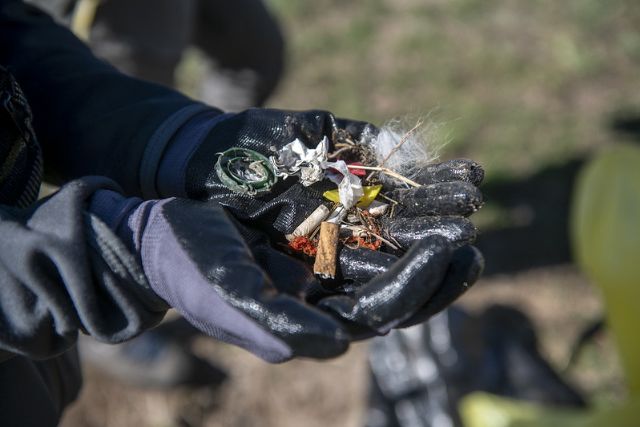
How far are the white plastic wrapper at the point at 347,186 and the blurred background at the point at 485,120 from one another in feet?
4.49

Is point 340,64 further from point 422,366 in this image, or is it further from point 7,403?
point 7,403

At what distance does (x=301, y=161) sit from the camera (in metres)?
1.19

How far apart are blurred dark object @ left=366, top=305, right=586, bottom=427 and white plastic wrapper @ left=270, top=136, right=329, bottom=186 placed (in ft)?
4.32

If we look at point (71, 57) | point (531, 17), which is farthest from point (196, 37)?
point (531, 17)

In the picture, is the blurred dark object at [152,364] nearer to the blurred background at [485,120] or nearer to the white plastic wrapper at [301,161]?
the blurred background at [485,120]

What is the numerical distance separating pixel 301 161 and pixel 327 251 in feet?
0.55

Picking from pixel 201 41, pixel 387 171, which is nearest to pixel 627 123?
pixel 201 41

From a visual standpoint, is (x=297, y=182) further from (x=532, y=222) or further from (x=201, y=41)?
(x=532, y=222)

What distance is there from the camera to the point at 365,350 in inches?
104

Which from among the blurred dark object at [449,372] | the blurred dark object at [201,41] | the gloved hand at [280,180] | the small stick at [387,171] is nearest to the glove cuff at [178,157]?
the gloved hand at [280,180]

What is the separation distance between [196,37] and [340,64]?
1.27m

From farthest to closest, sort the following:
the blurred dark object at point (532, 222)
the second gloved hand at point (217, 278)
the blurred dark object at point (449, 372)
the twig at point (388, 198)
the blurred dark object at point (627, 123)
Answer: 1. the blurred dark object at point (627, 123)
2. the blurred dark object at point (532, 222)
3. the blurred dark object at point (449, 372)
4. the twig at point (388, 198)
5. the second gloved hand at point (217, 278)

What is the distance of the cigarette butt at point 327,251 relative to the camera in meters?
1.10

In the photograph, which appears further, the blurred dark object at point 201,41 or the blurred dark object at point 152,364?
the blurred dark object at point 152,364
